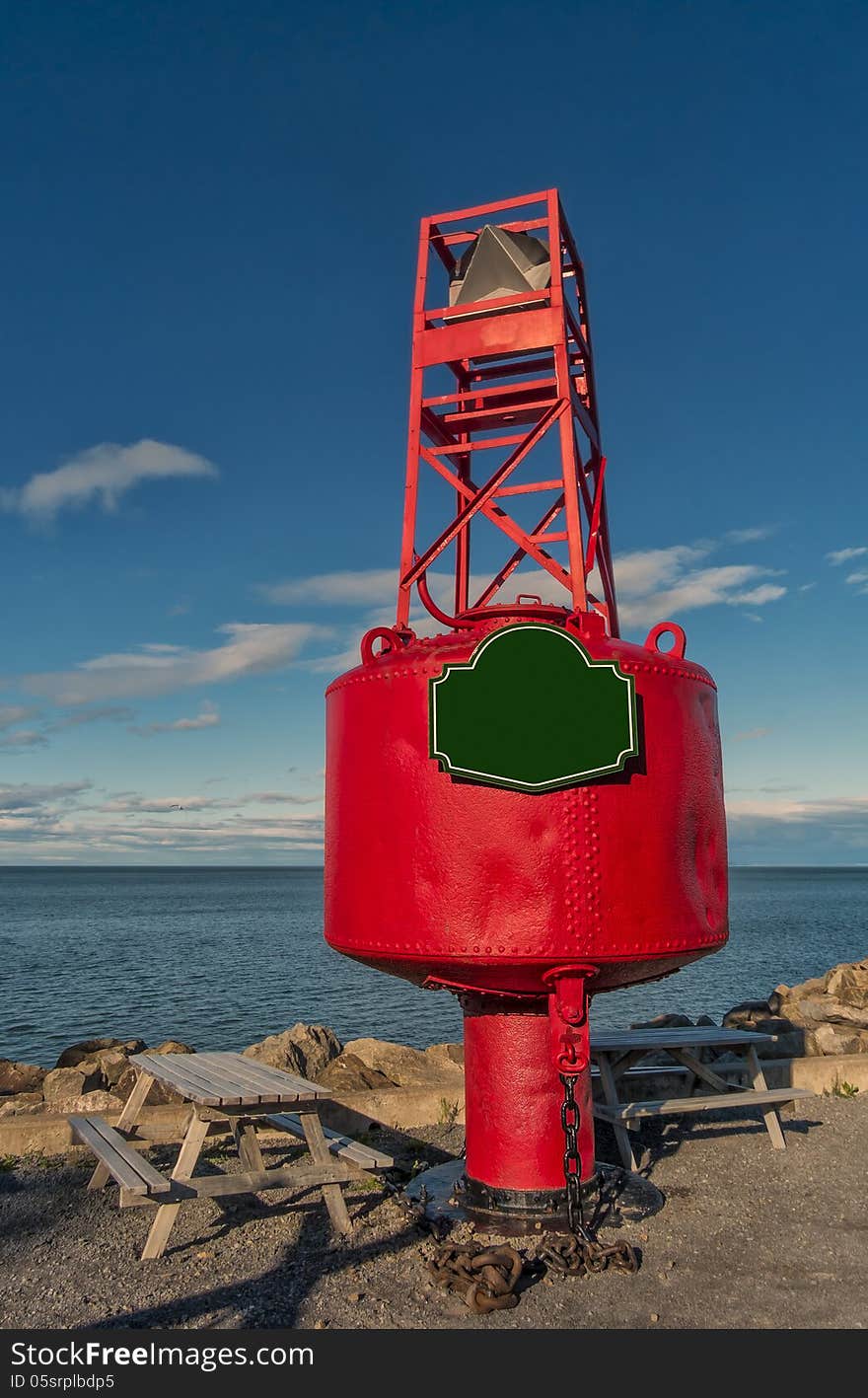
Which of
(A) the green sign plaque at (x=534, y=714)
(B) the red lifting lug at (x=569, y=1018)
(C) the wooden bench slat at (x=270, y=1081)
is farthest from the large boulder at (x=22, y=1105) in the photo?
(A) the green sign plaque at (x=534, y=714)

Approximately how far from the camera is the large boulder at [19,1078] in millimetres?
14157

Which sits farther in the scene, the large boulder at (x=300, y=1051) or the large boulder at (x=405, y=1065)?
the large boulder at (x=300, y=1051)

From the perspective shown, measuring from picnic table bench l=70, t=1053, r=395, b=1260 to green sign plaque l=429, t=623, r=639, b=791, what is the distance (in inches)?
109

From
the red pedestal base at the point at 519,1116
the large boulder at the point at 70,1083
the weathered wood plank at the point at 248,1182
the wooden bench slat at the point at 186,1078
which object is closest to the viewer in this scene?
the weathered wood plank at the point at 248,1182

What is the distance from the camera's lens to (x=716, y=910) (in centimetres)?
758

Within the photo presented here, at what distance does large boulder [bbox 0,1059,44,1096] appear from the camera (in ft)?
46.4

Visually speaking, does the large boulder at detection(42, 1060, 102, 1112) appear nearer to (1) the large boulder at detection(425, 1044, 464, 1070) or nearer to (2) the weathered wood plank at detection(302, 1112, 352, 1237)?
(1) the large boulder at detection(425, 1044, 464, 1070)

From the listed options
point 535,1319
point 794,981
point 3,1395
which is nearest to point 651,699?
point 535,1319

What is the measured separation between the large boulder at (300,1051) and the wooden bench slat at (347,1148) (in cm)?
438

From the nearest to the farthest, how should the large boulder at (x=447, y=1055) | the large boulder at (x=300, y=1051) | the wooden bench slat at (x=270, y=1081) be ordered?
the wooden bench slat at (x=270, y=1081), the large boulder at (x=447, y=1055), the large boulder at (x=300, y=1051)

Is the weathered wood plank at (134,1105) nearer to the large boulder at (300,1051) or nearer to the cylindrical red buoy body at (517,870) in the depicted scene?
the cylindrical red buoy body at (517,870)

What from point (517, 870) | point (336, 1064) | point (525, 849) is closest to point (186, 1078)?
point (517, 870)

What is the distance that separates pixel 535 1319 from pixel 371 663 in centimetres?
446

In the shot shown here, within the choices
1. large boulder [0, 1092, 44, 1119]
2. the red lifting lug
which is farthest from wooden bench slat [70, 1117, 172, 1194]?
the red lifting lug
